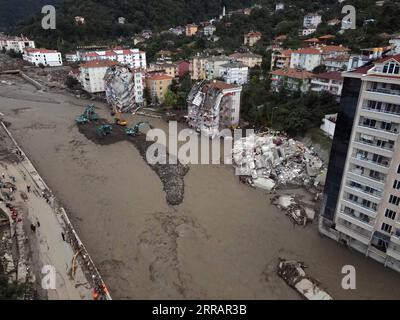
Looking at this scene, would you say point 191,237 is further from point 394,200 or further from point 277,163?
point 277,163

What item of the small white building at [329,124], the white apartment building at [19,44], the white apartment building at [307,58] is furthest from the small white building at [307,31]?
the white apartment building at [19,44]

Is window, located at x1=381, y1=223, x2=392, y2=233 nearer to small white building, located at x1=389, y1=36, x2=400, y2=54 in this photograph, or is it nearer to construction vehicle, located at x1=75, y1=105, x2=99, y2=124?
small white building, located at x1=389, y1=36, x2=400, y2=54

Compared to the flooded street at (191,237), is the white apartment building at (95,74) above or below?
above

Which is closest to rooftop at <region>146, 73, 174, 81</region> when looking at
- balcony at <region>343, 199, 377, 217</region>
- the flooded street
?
the flooded street

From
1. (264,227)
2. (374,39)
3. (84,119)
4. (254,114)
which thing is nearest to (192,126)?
(254,114)

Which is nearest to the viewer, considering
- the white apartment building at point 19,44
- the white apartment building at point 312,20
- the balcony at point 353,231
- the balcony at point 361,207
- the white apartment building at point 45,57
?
the balcony at point 361,207

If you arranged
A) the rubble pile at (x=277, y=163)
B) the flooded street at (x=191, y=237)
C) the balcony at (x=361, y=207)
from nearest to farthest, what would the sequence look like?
1. the flooded street at (x=191, y=237)
2. the balcony at (x=361, y=207)
3. the rubble pile at (x=277, y=163)

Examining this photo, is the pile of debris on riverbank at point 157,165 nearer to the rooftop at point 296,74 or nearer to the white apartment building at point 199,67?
the rooftop at point 296,74

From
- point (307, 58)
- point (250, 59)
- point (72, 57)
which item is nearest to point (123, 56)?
point (72, 57)
